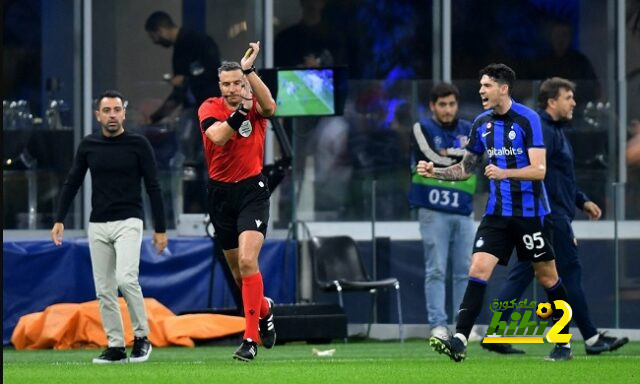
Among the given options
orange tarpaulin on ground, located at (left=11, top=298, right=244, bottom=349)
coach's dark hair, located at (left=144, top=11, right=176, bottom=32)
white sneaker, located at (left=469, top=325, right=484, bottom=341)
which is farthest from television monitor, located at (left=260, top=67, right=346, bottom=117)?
coach's dark hair, located at (left=144, top=11, right=176, bottom=32)

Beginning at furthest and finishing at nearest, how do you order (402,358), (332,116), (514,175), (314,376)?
(332,116), (402,358), (514,175), (314,376)

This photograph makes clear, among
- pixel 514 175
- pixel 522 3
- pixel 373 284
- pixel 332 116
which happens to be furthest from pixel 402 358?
pixel 522 3

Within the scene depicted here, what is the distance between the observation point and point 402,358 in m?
11.6

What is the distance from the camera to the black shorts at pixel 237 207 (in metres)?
10.8

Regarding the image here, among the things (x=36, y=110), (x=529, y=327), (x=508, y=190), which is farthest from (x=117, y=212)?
(x=36, y=110)

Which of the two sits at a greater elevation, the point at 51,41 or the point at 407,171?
the point at 51,41

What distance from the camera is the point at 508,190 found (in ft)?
34.0

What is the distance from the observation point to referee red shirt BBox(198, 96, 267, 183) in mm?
10828

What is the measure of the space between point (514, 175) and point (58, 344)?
5655mm

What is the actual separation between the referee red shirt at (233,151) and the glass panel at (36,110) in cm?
565

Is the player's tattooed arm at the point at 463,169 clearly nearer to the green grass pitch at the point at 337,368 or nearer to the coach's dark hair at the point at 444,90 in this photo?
the green grass pitch at the point at 337,368

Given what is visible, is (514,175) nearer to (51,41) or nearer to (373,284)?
(373,284)

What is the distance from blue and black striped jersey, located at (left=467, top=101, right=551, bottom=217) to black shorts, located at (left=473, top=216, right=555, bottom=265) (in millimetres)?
54

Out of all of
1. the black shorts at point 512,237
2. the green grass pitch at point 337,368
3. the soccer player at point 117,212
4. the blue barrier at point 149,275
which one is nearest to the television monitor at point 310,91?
the blue barrier at point 149,275
